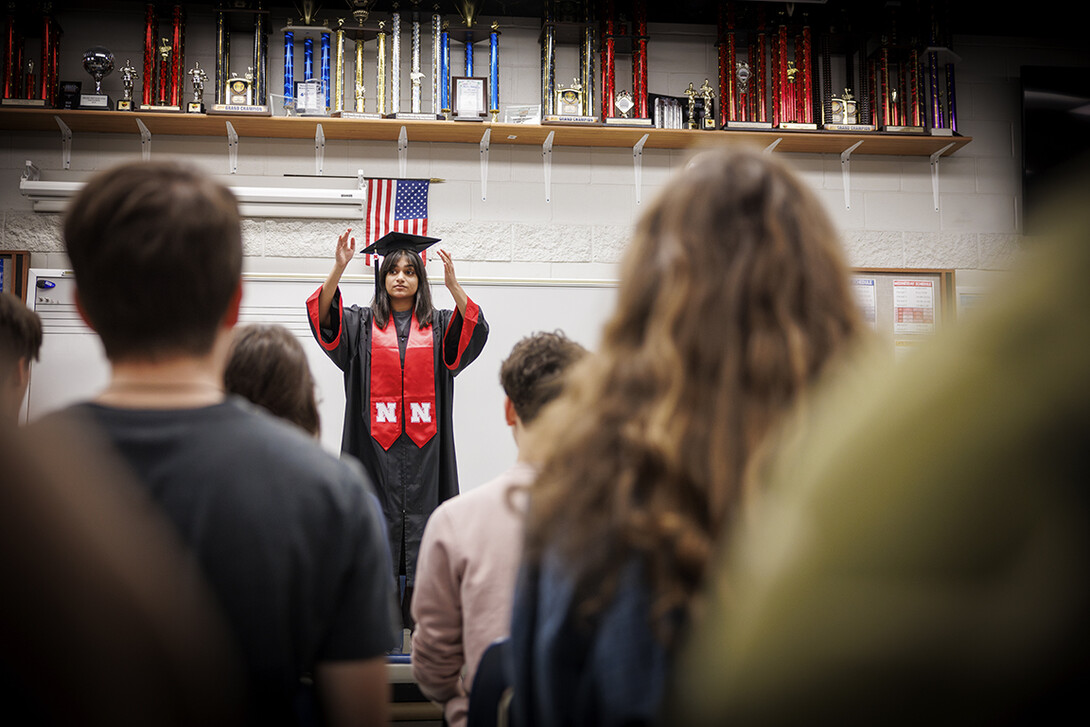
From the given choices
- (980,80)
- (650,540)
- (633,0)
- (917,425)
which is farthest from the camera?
(980,80)

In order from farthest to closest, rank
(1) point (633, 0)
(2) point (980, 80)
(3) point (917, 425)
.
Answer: (2) point (980, 80) < (1) point (633, 0) < (3) point (917, 425)

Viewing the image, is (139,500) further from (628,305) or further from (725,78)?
(725,78)

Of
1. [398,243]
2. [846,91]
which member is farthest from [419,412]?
[846,91]

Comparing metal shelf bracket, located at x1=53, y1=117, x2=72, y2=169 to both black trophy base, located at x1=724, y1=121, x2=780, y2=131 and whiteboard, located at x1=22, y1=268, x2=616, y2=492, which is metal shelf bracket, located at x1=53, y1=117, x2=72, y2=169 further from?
black trophy base, located at x1=724, y1=121, x2=780, y2=131

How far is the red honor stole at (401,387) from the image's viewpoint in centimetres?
321

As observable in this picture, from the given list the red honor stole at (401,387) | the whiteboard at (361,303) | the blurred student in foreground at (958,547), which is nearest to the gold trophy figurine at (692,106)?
the whiteboard at (361,303)

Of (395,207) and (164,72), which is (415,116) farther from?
(164,72)

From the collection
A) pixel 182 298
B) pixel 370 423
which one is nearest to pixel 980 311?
pixel 182 298

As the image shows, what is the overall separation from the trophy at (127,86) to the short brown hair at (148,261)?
11.8 feet

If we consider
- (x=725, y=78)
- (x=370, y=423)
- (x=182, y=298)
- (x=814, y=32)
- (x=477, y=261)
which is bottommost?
(x=370, y=423)

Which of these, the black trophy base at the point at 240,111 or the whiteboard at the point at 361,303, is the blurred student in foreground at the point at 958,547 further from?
the black trophy base at the point at 240,111

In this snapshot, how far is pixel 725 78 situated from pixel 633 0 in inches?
25.2

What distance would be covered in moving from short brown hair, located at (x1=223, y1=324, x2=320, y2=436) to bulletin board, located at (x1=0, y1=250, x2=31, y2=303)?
3242mm

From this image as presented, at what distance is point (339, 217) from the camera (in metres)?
4.02
